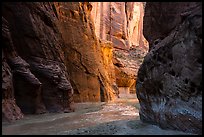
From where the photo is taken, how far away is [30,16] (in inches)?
484

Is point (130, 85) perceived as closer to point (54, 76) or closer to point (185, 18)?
point (54, 76)

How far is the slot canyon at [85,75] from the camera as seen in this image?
5922 mm

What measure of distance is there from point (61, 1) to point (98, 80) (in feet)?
22.4

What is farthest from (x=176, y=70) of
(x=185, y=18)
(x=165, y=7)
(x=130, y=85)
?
(x=130, y=85)

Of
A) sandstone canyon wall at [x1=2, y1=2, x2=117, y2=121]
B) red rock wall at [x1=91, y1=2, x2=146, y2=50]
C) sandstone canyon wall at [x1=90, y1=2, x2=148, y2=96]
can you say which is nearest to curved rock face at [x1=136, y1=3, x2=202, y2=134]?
sandstone canyon wall at [x1=2, y1=2, x2=117, y2=121]

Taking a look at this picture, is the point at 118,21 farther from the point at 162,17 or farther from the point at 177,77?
the point at 177,77

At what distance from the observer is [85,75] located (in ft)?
64.7

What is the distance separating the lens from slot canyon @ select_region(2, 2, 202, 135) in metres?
5.92

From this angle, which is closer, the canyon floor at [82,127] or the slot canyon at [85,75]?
the slot canyon at [85,75]

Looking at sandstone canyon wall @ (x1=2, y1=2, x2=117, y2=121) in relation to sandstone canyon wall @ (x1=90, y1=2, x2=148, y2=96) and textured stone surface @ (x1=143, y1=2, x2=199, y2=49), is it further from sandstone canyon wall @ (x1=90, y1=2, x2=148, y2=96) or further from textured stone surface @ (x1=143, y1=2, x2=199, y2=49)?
sandstone canyon wall @ (x1=90, y1=2, x2=148, y2=96)

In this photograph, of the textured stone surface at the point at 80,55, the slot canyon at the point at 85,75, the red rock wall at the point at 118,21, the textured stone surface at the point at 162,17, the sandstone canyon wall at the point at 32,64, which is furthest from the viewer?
the red rock wall at the point at 118,21

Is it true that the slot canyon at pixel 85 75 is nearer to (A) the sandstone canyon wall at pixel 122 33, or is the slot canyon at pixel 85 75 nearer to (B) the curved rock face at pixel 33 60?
(B) the curved rock face at pixel 33 60

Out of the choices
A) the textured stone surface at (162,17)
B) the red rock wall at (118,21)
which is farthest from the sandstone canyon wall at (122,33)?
the textured stone surface at (162,17)

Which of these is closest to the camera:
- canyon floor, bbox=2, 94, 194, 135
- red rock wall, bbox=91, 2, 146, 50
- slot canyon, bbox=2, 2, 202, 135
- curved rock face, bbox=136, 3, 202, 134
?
curved rock face, bbox=136, 3, 202, 134
